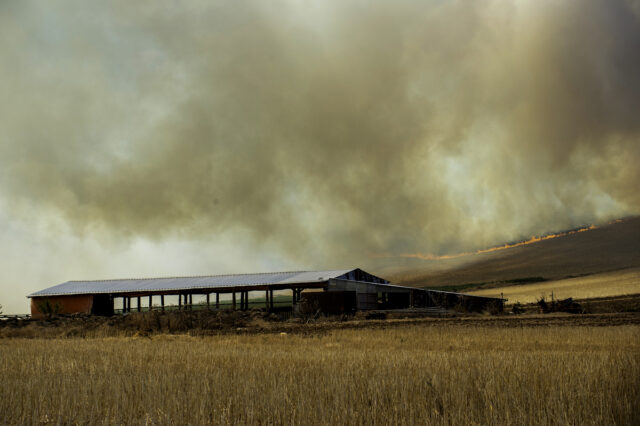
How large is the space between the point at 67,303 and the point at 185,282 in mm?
12877

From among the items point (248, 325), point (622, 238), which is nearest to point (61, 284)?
point (248, 325)

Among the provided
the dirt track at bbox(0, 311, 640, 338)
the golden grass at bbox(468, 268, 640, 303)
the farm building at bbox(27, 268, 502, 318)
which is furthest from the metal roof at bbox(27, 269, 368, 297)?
the golden grass at bbox(468, 268, 640, 303)

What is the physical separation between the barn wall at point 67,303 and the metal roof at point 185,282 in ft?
1.78

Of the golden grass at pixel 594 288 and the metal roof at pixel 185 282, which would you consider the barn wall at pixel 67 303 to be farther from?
the golden grass at pixel 594 288

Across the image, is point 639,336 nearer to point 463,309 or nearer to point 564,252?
point 463,309

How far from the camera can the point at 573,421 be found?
23.8ft

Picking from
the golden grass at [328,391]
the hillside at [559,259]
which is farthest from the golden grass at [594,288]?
the golden grass at [328,391]

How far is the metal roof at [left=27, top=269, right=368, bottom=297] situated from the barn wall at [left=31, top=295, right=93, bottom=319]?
21.4 inches

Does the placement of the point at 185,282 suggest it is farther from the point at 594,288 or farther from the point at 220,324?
the point at 594,288

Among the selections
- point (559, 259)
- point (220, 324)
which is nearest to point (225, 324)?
point (220, 324)

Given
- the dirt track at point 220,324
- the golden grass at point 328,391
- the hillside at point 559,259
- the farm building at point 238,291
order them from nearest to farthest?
the golden grass at point 328,391 → the dirt track at point 220,324 → the farm building at point 238,291 → the hillside at point 559,259

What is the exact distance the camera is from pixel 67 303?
204 ft

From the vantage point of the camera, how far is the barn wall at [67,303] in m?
61.0

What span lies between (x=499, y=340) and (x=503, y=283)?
98.1 m
